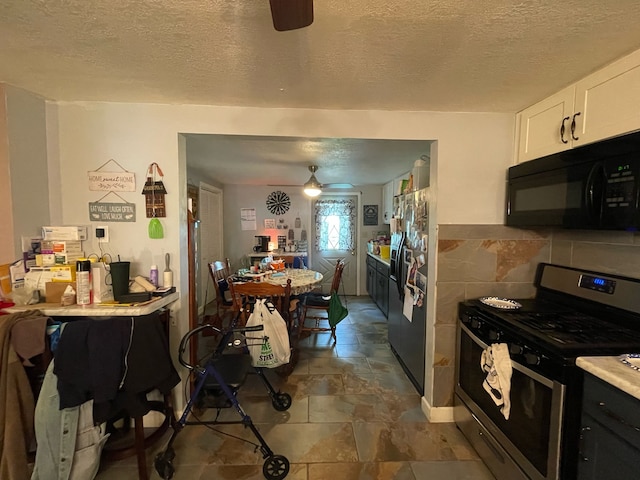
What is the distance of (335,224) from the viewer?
225 inches

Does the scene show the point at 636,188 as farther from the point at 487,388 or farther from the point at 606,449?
the point at 487,388

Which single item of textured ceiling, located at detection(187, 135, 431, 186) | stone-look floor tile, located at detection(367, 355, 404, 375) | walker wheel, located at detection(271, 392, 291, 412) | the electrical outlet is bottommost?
stone-look floor tile, located at detection(367, 355, 404, 375)

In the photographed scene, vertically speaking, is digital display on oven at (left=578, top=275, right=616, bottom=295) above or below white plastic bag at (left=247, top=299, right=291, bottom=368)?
above

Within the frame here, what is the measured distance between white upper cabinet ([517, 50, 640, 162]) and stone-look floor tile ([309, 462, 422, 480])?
2.04 metres

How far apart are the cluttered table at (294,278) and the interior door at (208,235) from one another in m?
1.32

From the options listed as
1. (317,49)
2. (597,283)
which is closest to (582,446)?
(597,283)

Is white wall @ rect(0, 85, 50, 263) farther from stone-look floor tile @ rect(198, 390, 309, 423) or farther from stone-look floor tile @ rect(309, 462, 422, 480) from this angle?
stone-look floor tile @ rect(309, 462, 422, 480)

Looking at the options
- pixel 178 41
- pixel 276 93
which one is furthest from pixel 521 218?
pixel 178 41

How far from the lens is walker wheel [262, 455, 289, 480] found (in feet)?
5.20

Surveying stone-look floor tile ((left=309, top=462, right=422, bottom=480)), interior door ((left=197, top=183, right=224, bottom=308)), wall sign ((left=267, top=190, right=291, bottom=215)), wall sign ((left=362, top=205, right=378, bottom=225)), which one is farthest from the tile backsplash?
wall sign ((left=267, top=190, right=291, bottom=215))

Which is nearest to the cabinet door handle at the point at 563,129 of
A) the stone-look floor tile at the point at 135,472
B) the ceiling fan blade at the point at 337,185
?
the stone-look floor tile at the point at 135,472

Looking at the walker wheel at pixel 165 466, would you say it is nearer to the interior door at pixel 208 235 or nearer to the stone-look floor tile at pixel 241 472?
the stone-look floor tile at pixel 241 472

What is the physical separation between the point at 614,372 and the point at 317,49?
1.73m

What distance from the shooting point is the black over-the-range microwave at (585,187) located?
124cm
